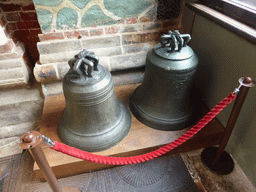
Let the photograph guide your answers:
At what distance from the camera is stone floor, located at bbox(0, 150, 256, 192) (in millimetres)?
1516

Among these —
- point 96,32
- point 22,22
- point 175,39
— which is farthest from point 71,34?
point 175,39

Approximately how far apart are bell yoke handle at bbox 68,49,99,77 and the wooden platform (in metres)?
0.66

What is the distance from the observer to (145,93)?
1.69 metres

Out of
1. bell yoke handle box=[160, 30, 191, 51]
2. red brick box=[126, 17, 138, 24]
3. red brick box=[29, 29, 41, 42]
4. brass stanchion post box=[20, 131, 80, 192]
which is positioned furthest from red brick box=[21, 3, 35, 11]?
brass stanchion post box=[20, 131, 80, 192]

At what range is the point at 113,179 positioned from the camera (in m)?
1.59

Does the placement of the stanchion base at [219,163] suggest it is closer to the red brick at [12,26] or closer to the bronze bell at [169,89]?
the bronze bell at [169,89]

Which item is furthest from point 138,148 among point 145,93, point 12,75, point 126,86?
point 12,75

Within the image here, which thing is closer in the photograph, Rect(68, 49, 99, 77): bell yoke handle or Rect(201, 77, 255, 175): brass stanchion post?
Rect(68, 49, 99, 77): bell yoke handle

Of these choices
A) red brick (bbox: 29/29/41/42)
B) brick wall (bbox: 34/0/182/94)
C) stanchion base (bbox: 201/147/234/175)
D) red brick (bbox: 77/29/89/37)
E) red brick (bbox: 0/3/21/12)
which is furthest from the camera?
red brick (bbox: 29/29/41/42)

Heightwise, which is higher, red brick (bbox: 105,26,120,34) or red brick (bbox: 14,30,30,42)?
red brick (bbox: 105,26,120,34)

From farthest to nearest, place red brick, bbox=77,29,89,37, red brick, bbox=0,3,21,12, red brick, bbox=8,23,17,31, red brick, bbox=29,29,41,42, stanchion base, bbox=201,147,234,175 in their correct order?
red brick, bbox=29,29,41,42 → red brick, bbox=8,23,17,31 → red brick, bbox=0,3,21,12 → red brick, bbox=77,29,89,37 → stanchion base, bbox=201,147,234,175

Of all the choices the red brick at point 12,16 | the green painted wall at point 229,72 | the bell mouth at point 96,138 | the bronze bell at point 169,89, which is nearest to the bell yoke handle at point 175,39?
the bronze bell at point 169,89

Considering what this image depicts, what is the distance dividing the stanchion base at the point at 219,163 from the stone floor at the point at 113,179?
32mm

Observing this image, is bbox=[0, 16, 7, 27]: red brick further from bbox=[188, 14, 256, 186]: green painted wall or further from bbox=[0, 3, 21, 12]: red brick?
bbox=[188, 14, 256, 186]: green painted wall
